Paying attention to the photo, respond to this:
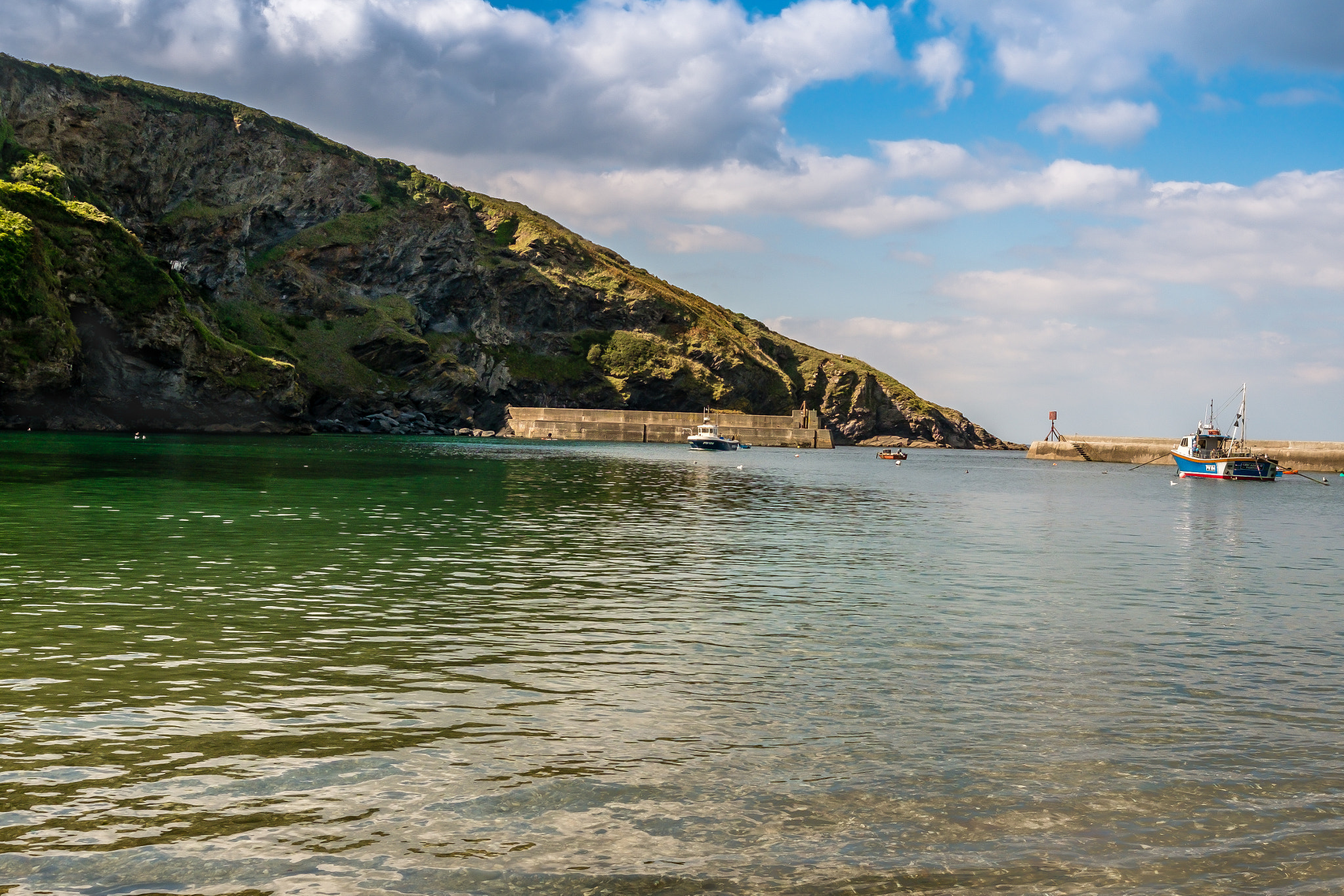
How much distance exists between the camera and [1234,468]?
102875 mm

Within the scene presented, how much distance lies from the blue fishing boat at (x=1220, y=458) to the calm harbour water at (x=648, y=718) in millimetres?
80609

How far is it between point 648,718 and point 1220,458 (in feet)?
361

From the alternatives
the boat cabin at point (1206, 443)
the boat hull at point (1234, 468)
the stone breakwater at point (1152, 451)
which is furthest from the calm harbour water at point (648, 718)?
the stone breakwater at point (1152, 451)

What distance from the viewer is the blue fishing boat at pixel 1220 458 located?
103 metres

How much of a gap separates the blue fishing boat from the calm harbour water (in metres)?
80.6

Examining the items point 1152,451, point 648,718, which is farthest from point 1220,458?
point 648,718

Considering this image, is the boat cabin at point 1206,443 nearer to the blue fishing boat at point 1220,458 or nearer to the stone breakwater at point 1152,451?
the blue fishing boat at point 1220,458

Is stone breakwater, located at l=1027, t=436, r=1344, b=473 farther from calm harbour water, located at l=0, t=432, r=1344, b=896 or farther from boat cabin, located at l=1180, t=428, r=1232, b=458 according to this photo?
calm harbour water, located at l=0, t=432, r=1344, b=896

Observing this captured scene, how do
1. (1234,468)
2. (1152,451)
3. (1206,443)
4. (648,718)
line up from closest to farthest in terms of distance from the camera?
(648,718), (1234,468), (1206,443), (1152,451)

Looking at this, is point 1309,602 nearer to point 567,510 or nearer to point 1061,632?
point 1061,632

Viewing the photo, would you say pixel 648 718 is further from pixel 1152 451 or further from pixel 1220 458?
pixel 1152 451

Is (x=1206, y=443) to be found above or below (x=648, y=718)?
above

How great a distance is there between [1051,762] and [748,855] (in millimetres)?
4602

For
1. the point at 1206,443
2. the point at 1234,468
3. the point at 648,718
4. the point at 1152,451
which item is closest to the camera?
the point at 648,718
